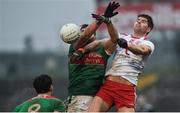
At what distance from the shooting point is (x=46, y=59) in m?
30.8

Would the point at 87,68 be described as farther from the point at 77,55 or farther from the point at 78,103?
the point at 78,103

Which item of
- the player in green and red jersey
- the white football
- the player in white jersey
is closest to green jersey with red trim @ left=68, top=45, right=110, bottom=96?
the player in green and red jersey

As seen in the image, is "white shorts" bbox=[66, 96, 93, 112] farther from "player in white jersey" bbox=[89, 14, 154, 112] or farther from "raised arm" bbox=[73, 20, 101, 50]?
"raised arm" bbox=[73, 20, 101, 50]

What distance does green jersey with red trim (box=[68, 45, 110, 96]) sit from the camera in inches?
414

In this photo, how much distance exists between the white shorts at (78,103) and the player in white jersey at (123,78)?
0.14 meters

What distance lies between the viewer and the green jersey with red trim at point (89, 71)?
10508mm

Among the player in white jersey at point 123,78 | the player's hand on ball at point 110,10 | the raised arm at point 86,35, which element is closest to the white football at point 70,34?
the raised arm at point 86,35

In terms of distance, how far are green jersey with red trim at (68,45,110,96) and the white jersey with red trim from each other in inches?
5.9

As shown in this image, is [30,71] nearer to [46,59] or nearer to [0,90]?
[0,90]

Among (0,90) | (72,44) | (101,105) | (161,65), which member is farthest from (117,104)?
(161,65)

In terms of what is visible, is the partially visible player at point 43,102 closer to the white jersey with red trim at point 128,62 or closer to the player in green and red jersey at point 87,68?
the player in green and red jersey at point 87,68

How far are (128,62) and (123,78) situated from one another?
9.5 inches

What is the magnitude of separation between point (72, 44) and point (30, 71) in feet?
52.5

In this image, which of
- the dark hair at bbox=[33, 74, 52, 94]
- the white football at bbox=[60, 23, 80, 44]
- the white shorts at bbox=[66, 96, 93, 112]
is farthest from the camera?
the white shorts at bbox=[66, 96, 93, 112]
